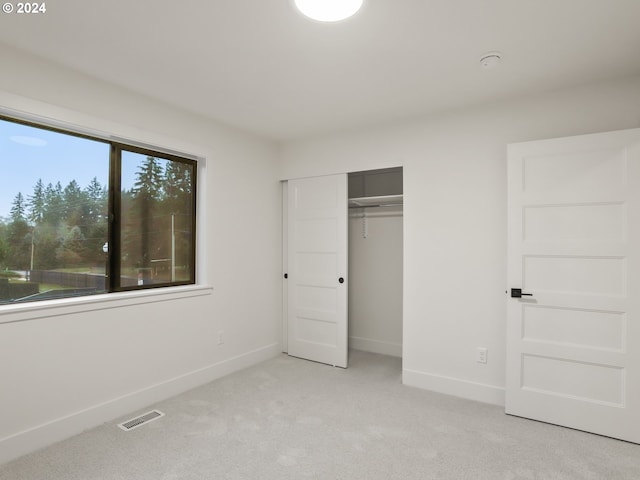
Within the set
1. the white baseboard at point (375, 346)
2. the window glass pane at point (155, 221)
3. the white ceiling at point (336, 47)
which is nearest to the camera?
the white ceiling at point (336, 47)

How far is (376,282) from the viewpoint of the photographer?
4430mm

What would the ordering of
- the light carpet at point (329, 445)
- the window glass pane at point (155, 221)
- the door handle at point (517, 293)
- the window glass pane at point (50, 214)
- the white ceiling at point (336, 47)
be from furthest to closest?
the window glass pane at point (155, 221), the door handle at point (517, 293), the window glass pane at point (50, 214), the light carpet at point (329, 445), the white ceiling at point (336, 47)

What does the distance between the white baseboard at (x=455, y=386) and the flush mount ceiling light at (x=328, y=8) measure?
9.68 feet

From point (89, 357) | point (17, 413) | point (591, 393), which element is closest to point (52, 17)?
point (89, 357)

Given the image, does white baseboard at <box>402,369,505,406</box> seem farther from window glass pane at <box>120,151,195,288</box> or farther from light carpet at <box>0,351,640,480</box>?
window glass pane at <box>120,151,195,288</box>

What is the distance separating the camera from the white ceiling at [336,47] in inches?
73.3

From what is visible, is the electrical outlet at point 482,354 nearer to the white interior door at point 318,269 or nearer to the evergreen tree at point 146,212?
the white interior door at point 318,269

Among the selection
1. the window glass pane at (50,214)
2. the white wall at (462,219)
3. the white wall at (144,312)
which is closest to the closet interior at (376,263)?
the white wall at (462,219)

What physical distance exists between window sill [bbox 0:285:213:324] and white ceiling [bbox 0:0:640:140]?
1617 millimetres

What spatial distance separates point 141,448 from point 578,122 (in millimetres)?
3862

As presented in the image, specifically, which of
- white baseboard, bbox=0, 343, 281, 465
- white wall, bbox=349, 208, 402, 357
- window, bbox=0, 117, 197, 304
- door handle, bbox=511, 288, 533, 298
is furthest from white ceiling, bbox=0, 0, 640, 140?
white baseboard, bbox=0, 343, 281, 465

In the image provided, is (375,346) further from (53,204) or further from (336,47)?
(53,204)

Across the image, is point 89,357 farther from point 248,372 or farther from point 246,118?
point 246,118
